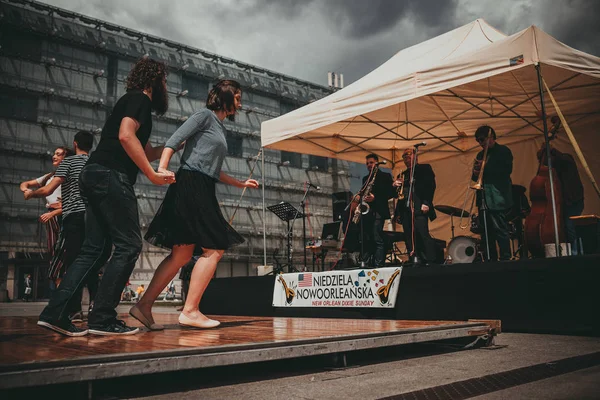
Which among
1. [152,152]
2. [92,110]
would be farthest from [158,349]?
[92,110]

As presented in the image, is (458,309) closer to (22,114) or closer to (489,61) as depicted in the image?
(489,61)

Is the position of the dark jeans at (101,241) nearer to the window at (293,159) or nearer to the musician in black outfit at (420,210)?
the musician in black outfit at (420,210)

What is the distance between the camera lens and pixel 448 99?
8.49 meters

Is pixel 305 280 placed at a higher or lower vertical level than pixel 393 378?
higher

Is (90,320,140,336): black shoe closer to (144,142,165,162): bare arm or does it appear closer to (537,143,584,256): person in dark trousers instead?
(144,142,165,162): bare arm

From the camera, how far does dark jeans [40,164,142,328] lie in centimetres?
301

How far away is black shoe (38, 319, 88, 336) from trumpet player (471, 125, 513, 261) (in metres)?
4.54

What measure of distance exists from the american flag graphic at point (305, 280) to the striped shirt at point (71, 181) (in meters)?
3.20

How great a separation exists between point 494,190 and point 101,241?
4536 mm

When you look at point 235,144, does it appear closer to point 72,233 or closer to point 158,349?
point 72,233

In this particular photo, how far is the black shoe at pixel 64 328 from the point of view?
296 cm

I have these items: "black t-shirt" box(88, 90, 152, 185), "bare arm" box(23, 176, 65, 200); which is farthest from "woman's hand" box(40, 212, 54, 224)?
"black t-shirt" box(88, 90, 152, 185)

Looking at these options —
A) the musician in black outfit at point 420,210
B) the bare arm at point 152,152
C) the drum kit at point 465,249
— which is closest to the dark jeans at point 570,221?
the drum kit at point 465,249

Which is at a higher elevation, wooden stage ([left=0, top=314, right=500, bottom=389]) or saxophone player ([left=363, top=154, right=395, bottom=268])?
saxophone player ([left=363, top=154, right=395, bottom=268])
